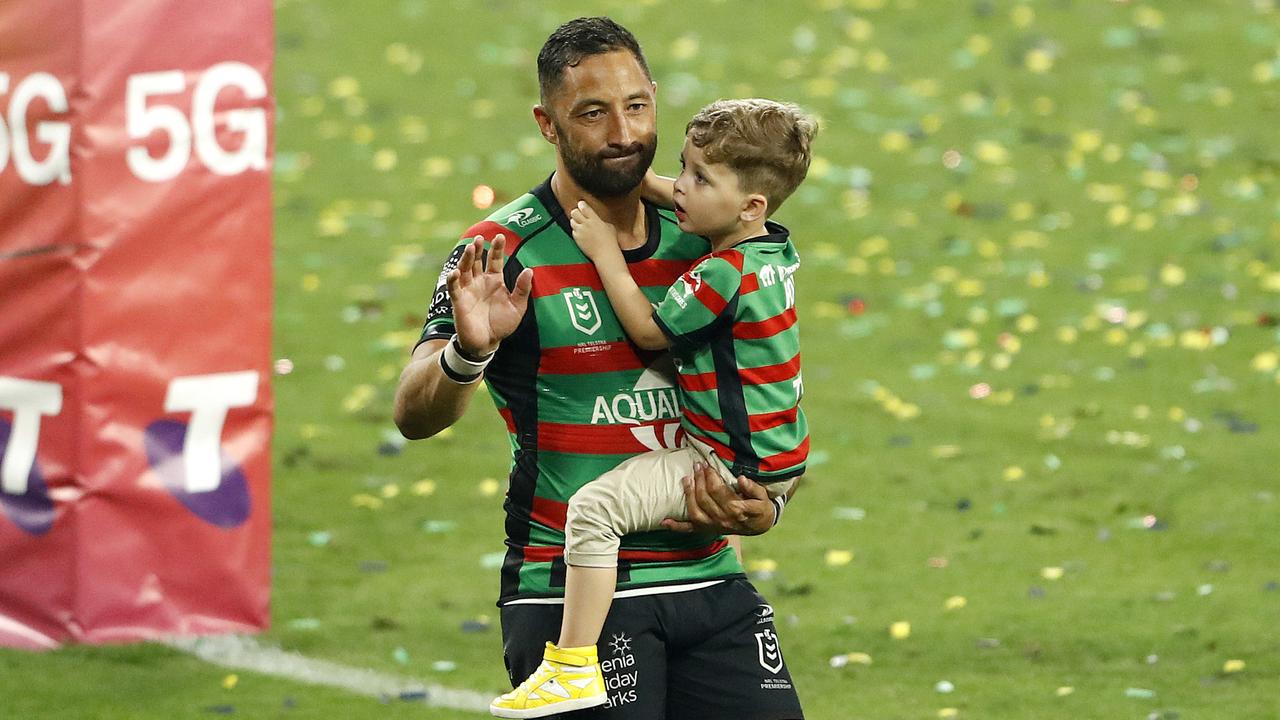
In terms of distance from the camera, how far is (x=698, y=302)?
13.4 feet

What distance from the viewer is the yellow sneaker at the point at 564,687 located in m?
4.14

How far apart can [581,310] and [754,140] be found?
0.53m

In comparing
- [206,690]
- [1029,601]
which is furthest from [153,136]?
[1029,601]

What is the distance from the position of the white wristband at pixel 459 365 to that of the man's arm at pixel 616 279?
1.10ft

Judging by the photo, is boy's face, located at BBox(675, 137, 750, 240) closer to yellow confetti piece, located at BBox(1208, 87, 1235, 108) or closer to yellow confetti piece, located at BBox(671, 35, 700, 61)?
yellow confetti piece, located at BBox(1208, 87, 1235, 108)

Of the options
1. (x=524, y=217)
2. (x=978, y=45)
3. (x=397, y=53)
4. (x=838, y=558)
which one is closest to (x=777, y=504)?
(x=524, y=217)

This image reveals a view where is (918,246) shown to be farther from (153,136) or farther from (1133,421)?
(153,136)

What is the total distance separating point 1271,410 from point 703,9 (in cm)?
860

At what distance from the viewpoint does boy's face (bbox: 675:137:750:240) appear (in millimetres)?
4195

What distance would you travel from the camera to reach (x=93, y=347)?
22.7 ft

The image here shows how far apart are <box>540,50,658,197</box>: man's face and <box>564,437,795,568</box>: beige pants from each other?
60 cm

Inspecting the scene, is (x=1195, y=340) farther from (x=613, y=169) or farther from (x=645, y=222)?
(x=613, y=169)

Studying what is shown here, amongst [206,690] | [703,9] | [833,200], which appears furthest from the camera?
[703,9]

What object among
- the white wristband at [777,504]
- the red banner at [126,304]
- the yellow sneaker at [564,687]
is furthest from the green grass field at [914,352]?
the yellow sneaker at [564,687]
